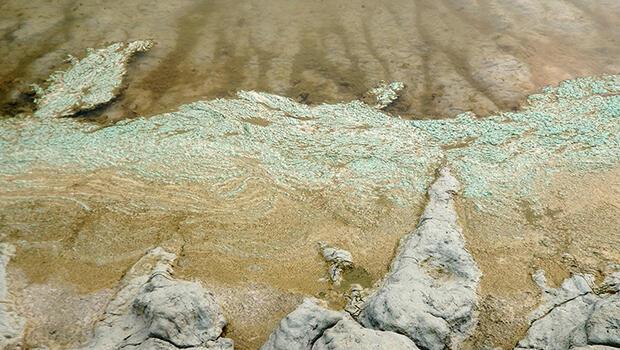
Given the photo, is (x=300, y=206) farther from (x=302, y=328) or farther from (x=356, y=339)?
(x=356, y=339)

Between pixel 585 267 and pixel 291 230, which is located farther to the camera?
pixel 291 230

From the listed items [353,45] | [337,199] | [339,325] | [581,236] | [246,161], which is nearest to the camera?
[339,325]

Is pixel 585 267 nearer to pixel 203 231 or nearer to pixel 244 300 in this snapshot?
pixel 244 300

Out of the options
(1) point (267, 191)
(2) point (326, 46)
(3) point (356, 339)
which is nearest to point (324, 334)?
(3) point (356, 339)

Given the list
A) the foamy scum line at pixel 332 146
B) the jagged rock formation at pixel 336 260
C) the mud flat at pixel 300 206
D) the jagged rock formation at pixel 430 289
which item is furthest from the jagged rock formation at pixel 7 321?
the jagged rock formation at pixel 430 289

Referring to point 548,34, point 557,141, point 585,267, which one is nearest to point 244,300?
point 585,267
